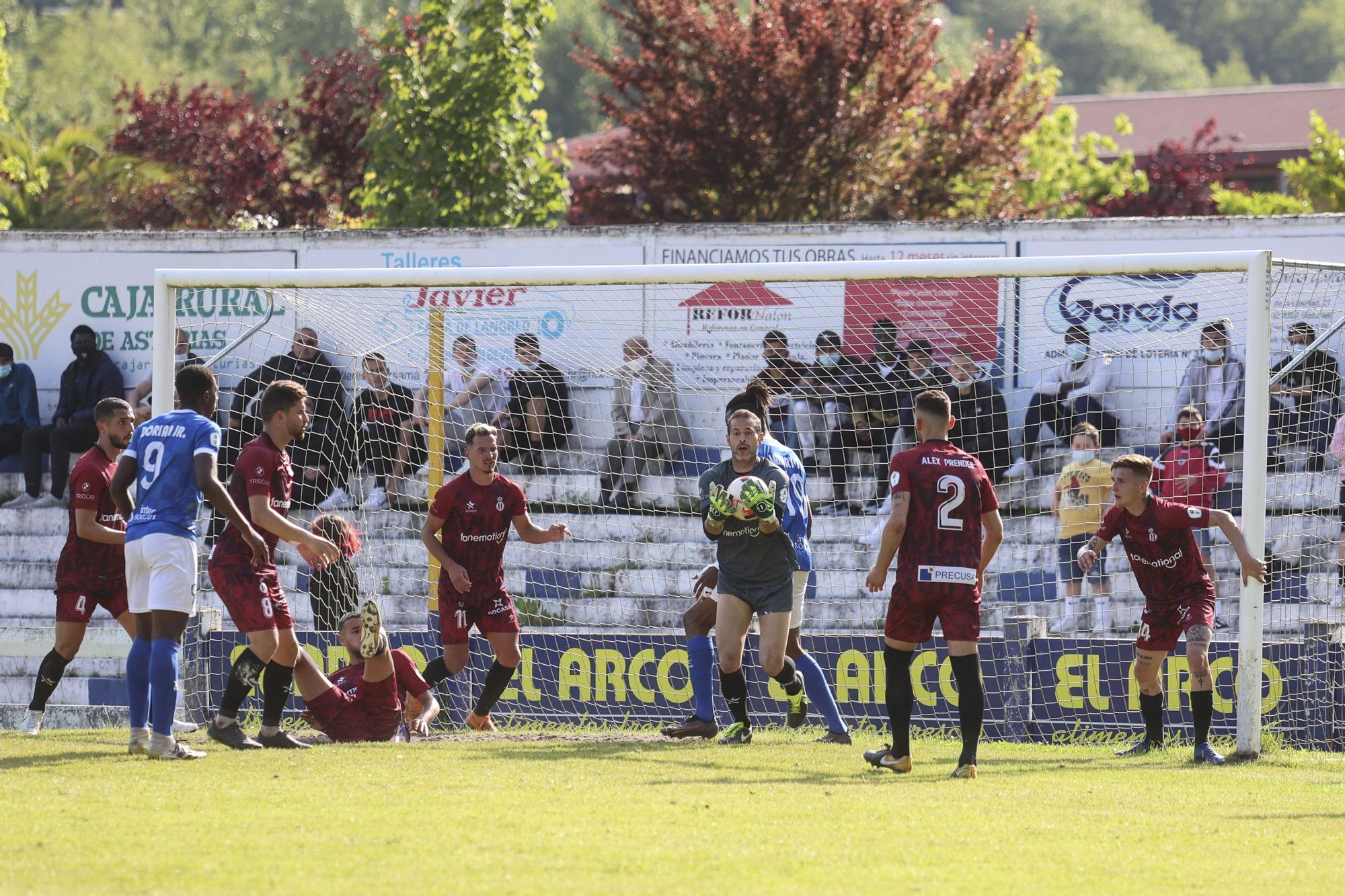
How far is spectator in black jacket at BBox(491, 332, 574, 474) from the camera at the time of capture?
13.5 m

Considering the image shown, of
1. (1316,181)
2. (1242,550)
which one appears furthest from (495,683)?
(1316,181)

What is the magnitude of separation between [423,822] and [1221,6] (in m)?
90.9

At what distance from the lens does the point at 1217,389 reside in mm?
12984

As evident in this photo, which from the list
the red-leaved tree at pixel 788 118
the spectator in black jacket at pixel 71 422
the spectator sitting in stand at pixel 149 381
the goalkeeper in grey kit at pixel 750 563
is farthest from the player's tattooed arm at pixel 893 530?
the red-leaved tree at pixel 788 118

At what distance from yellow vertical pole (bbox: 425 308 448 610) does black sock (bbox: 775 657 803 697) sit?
333 centimetres

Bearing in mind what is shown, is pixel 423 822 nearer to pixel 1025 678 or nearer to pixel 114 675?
pixel 1025 678

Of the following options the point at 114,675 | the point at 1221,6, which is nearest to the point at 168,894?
the point at 114,675

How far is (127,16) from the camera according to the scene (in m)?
72.1

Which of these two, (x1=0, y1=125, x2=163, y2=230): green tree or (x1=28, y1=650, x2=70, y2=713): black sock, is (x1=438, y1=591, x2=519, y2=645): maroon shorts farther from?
(x1=0, y1=125, x2=163, y2=230): green tree

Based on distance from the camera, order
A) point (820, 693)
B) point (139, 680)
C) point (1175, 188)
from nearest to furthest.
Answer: point (139, 680), point (820, 693), point (1175, 188)

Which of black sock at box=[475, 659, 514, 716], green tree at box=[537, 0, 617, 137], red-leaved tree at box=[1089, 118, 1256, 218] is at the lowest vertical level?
black sock at box=[475, 659, 514, 716]

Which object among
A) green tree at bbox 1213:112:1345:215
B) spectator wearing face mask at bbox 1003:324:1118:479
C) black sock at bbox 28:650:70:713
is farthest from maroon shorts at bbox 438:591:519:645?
green tree at bbox 1213:112:1345:215

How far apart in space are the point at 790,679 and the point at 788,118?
12.0 metres

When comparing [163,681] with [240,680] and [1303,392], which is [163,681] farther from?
[1303,392]
